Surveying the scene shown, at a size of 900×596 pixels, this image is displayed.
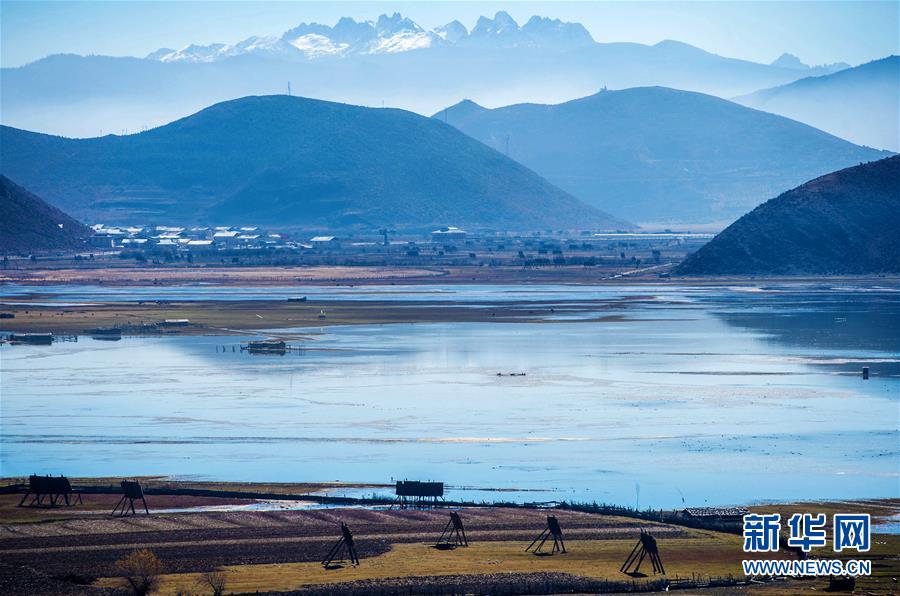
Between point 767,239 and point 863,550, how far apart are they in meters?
132

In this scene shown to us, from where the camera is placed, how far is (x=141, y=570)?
3806 cm

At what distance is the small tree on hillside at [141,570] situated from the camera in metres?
37.2

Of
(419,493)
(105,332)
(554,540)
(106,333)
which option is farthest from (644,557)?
(105,332)

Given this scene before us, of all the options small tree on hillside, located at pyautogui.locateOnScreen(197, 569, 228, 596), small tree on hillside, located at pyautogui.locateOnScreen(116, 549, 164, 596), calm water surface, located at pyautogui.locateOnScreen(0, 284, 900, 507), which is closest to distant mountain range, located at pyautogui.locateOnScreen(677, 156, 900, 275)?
calm water surface, located at pyautogui.locateOnScreen(0, 284, 900, 507)

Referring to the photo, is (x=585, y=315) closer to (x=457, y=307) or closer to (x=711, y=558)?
(x=457, y=307)

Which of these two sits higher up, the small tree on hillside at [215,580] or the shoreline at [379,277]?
the shoreline at [379,277]

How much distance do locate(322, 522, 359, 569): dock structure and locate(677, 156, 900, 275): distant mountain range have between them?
12769 centimetres

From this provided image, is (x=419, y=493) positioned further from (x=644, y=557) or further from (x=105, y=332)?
(x=105, y=332)

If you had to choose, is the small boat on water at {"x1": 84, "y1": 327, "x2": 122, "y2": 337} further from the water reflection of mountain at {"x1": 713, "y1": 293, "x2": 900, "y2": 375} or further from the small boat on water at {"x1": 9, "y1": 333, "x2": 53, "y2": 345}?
the water reflection of mountain at {"x1": 713, "y1": 293, "x2": 900, "y2": 375}

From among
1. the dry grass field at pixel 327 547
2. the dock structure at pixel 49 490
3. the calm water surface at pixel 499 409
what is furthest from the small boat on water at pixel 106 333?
the dock structure at pixel 49 490

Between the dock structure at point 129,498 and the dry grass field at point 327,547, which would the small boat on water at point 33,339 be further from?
the dock structure at point 129,498

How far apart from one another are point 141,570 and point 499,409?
28.7 m

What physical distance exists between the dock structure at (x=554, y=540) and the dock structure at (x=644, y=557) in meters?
2.11

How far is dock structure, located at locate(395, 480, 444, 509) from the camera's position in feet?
150
